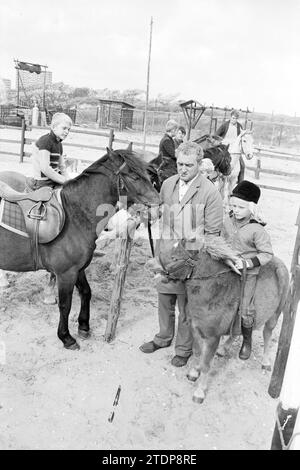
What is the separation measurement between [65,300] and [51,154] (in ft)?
5.57

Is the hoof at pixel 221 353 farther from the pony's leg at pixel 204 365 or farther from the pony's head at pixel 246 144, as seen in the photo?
the pony's head at pixel 246 144

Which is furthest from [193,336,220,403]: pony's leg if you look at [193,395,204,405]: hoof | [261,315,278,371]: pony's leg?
[261,315,278,371]: pony's leg

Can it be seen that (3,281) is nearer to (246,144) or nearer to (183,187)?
(183,187)

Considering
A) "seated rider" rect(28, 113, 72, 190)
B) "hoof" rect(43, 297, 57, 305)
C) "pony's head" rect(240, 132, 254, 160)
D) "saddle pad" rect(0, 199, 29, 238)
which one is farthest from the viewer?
"pony's head" rect(240, 132, 254, 160)

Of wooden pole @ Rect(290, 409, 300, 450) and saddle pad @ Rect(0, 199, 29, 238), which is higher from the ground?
saddle pad @ Rect(0, 199, 29, 238)

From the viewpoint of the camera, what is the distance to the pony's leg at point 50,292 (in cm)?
488

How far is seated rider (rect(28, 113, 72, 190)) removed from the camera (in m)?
4.19

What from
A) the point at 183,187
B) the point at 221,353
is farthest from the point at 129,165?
the point at 221,353

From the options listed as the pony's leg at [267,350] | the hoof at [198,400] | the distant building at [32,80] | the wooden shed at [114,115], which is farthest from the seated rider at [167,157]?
the distant building at [32,80]

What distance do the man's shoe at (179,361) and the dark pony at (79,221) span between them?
1.18 metres

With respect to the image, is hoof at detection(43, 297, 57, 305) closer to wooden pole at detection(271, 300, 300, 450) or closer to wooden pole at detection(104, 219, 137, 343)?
wooden pole at detection(104, 219, 137, 343)

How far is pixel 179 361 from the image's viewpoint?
3.86 m

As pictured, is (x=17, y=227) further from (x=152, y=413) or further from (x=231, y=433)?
(x=231, y=433)

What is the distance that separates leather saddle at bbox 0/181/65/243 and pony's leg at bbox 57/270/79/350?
41 centimetres
